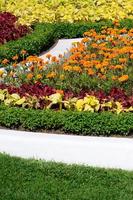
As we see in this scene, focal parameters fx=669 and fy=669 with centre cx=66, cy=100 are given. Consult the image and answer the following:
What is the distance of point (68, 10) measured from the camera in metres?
14.0

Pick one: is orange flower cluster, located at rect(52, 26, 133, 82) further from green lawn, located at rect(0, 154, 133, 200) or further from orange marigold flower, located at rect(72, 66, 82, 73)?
green lawn, located at rect(0, 154, 133, 200)

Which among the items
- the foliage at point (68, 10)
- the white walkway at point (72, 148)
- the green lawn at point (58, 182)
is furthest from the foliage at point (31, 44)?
the green lawn at point (58, 182)

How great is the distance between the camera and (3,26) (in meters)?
12.4

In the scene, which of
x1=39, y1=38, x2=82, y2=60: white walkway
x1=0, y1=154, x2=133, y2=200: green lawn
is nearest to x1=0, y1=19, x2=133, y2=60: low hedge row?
x1=39, y1=38, x2=82, y2=60: white walkway

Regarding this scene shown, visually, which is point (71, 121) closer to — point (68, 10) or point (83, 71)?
point (83, 71)

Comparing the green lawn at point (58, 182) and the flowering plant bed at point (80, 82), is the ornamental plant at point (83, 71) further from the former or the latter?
the green lawn at point (58, 182)

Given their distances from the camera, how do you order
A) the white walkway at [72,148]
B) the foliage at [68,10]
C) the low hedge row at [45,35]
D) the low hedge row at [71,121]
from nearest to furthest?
the white walkway at [72,148]
the low hedge row at [71,121]
the low hedge row at [45,35]
the foliage at [68,10]

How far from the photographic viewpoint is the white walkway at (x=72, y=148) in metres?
7.19

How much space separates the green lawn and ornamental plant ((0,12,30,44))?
Result: 15.7 feet

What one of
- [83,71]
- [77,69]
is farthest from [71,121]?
[83,71]

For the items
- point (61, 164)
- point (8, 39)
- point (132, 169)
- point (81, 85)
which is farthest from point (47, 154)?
point (8, 39)

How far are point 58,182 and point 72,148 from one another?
51 cm

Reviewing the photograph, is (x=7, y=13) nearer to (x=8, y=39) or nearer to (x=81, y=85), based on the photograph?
(x=8, y=39)

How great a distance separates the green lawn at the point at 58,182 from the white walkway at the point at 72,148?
0.42ft
